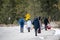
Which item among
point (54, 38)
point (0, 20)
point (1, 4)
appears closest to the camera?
point (54, 38)

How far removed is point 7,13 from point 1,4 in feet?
10.9

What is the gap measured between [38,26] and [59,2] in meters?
19.5

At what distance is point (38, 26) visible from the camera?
988 inches

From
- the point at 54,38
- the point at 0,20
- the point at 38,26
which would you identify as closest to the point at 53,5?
the point at 0,20

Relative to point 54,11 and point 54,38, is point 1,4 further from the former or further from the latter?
point 54,38

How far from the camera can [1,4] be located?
62.3 meters

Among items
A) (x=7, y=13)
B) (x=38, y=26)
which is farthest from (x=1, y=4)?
(x=38, y=26)

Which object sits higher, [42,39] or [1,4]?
[1,4]

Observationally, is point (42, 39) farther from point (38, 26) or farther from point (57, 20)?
point (57, 20)

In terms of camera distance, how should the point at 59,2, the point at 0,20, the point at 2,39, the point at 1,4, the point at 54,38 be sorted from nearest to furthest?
the point at 54,38, the point at 2,39, the point at 59,2, the point at 0,20, the point at 1,4

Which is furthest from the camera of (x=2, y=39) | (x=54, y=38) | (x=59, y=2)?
(x=59, y=2)

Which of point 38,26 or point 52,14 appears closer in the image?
point 38,26

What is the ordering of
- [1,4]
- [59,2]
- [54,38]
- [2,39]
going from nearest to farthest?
1. [54,38]
2. [2,39]
3. [59,2]
4. [1,4]

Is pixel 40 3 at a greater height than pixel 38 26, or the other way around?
pixel 40 3
